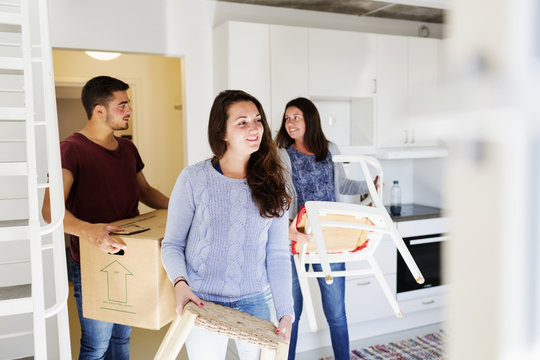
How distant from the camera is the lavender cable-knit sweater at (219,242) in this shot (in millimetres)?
1512

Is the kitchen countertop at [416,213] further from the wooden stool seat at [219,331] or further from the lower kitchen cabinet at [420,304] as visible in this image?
the wooden stool seat at [219,331]

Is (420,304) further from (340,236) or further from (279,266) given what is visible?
(279,266)

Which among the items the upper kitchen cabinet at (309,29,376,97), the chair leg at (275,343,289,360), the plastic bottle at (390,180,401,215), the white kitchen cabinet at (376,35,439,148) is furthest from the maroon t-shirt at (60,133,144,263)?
the plastic bottle at (390,180,401,215)

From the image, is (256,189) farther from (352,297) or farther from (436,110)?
(352,297)

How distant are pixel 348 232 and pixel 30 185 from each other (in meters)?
1.24

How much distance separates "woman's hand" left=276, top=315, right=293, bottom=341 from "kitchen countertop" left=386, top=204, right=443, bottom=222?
2.03 metres

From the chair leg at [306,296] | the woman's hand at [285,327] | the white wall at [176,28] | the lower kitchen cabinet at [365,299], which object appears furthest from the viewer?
the lower kitchen cabinet at [365,299]

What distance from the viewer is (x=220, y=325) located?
124 cm

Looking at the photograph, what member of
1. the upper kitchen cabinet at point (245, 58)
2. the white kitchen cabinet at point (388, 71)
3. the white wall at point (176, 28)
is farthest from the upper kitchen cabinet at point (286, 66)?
the white kitchen cabinet at point (388, 71)

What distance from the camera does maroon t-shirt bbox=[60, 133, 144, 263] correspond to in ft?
6.20

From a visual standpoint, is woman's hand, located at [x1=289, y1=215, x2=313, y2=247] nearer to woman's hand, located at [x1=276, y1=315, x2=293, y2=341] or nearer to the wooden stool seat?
woman's hand, located at [x1=276, y1=315, x2=293, y2=341]

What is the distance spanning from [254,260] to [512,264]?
4.36ft

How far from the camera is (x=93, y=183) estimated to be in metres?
1.92

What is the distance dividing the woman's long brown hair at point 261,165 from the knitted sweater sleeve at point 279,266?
70mm
